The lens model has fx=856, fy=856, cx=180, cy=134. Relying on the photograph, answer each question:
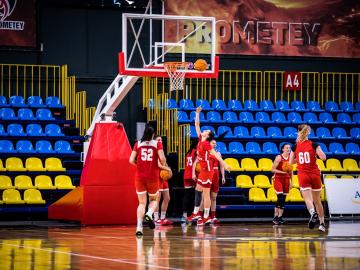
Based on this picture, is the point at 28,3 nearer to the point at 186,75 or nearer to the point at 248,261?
the point at 186,75

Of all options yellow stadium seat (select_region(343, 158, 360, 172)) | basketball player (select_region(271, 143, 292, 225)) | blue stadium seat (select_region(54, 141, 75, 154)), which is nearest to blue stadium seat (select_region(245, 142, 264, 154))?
yellow stadium seat (select_region(343, 158, 360, 172))

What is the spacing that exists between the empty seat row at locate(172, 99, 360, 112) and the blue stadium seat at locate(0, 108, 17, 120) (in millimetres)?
4773

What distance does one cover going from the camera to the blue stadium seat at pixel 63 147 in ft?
80.5

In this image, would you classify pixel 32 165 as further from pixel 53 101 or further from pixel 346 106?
pixel 346 106

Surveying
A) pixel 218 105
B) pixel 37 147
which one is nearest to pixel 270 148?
pixel 218 105

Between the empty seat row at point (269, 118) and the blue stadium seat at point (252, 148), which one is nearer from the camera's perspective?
the blue stadium seat at point (252, 148)

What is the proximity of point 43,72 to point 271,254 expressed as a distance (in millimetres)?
17159

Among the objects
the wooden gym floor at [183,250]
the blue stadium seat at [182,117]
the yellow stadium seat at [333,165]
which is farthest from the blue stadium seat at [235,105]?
the wooden gym floor at [183,250]

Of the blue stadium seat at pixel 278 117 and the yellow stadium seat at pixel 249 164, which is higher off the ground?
the blue stadium seat at pixel 278 117

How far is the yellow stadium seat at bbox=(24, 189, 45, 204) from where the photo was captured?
22572 mm

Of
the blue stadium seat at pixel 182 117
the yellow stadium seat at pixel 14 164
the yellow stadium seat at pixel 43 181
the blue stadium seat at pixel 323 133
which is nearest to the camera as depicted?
the yellow stadium seat at pixel 43 181

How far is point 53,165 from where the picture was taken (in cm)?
2392

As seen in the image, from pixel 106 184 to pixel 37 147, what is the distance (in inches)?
171

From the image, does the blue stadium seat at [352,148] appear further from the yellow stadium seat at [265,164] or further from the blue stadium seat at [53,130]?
the blue stadium seat at [53,130]
